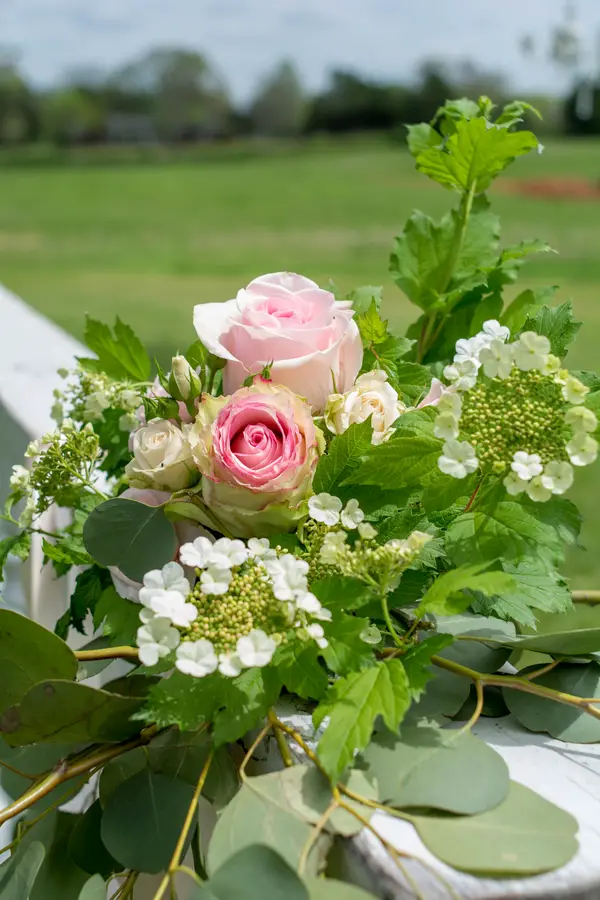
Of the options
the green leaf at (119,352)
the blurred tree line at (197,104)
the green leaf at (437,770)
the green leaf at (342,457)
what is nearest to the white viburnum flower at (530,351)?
the green leaf at (342,457)

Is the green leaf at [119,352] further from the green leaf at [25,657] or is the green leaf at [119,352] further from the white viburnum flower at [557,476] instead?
the white viburnum flower at [557,476]

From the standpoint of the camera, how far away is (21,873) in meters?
0.56

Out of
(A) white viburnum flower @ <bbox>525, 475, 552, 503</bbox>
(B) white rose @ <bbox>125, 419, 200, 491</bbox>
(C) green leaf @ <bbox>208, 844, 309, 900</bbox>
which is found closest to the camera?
(C) green leaf @ <bbox>208, 844, 309, 900</bbox>

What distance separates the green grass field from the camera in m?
8.52

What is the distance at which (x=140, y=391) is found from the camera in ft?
2.63

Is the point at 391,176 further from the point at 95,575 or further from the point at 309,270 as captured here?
the point at 95,575

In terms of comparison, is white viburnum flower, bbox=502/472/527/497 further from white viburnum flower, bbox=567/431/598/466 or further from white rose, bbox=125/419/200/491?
white rose, bbox=125/419/200/491

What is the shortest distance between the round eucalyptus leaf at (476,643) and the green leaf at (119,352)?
0.41m

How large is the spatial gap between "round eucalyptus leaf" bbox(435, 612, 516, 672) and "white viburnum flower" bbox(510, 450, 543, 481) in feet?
0.44

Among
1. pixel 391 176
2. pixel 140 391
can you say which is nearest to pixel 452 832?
pixel 140 391

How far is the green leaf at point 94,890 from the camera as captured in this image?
20.7 inches

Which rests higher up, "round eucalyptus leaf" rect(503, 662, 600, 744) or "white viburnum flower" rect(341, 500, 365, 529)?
"white viburnum flower" rect(341, 500, 365, 529)

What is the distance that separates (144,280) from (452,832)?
10.4 m

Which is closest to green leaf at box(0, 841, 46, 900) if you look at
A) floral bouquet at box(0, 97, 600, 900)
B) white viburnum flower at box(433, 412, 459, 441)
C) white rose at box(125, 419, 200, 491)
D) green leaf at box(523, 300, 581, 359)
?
floral bouquet at box(0, 97, 600, 900)
